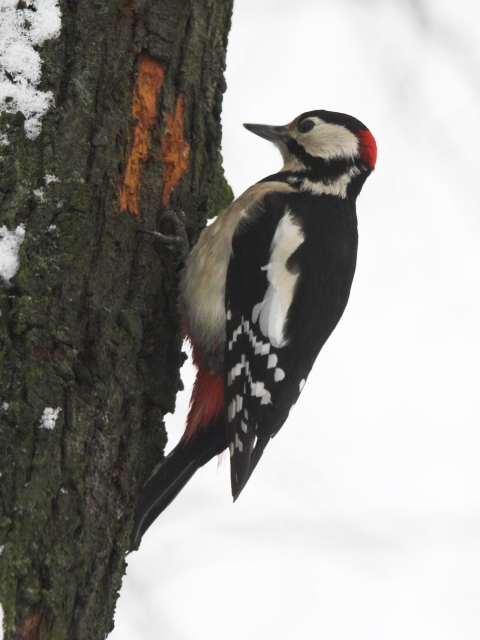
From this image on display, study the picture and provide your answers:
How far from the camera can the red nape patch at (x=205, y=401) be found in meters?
2.59

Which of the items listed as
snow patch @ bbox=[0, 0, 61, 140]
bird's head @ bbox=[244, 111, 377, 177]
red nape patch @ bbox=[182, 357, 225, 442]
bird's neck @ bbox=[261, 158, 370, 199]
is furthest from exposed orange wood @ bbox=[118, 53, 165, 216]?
bird's head @ bbox=[244, 111, 377, 177]

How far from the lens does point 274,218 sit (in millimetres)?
2795

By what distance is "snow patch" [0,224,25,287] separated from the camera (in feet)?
6.32

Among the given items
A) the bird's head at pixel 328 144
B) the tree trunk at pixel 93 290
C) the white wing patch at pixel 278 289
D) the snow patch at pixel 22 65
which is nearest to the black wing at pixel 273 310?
the white wing patch at pixel 278 289

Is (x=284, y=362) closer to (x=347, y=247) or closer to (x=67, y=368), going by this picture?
(x=347, y=247)

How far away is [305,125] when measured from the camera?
3.31 metres

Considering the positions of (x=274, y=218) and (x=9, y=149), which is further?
(x=274, y=218)

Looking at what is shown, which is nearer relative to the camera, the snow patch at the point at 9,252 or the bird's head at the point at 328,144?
the snow patch at the point at 9,252

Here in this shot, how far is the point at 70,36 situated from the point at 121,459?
46.0 inches

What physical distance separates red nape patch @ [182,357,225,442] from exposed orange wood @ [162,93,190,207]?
62 cm

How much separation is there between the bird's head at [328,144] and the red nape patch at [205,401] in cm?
98

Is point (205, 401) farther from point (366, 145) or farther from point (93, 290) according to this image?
point (366, 145)

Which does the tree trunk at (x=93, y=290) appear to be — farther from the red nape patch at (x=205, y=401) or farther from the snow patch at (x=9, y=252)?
the red nape patch at (x=205, y=401)

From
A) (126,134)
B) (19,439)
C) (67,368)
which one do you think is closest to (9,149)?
(126,134)
